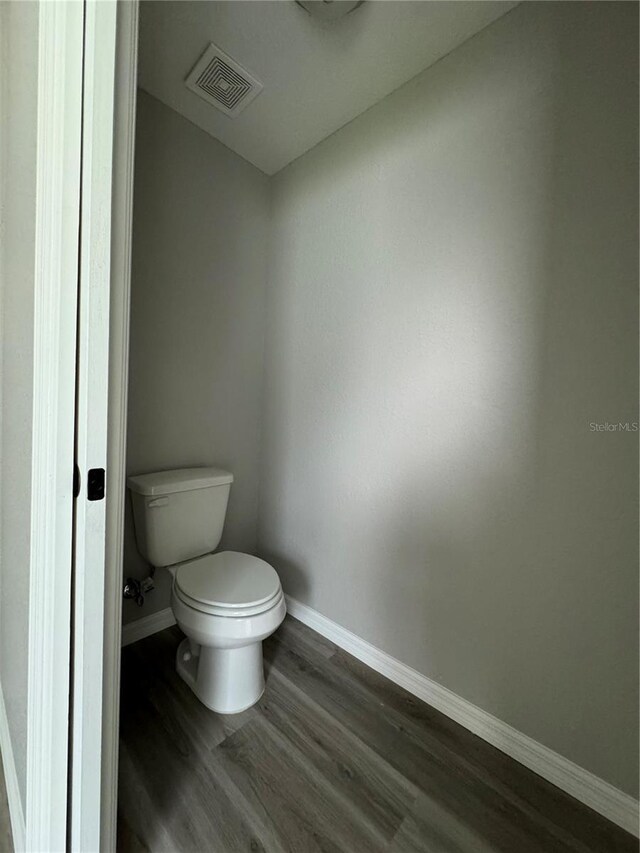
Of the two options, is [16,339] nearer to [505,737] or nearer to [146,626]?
[146,626]

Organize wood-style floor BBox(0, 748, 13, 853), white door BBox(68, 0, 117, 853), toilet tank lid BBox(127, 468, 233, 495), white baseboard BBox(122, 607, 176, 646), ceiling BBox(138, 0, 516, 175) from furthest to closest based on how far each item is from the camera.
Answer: white baseboard BBox(122, 607, 176, 646), toilet tank lid BBox(127, 468, 233, 495), ceiling BBox(138, 0, 516, 175), wood-style floor BBox(0, 748, 13, 853), white door BBox(68, 0, 117, 853)

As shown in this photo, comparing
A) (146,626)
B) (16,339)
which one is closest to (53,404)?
(16,339)

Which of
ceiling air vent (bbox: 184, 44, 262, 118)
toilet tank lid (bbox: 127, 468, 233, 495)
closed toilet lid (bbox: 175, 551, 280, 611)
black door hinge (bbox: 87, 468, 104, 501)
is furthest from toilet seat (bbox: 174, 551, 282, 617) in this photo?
ceiling air vent (bbox: 184, 44, 262, 118)

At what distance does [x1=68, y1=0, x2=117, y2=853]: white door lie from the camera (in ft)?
1.78

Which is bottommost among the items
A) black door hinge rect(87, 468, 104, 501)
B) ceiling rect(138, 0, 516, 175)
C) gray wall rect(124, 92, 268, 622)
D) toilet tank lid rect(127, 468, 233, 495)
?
toilet tank lid rect(127, 468, 233, 495)

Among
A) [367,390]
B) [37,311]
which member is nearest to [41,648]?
[37,311]

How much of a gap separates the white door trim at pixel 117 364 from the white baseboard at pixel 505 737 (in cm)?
102

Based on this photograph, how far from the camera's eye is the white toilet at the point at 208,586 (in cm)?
112

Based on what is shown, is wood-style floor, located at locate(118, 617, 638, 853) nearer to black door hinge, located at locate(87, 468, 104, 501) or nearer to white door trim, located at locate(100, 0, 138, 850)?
white door trim, located at locate(100, 0, 138, 850)

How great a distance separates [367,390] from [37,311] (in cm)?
109

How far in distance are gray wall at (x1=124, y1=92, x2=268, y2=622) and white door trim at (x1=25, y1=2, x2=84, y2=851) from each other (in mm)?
858

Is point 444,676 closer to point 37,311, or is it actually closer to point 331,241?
point 37,311

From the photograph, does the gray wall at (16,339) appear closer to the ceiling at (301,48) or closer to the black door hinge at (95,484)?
the black door hinge at (95,484)

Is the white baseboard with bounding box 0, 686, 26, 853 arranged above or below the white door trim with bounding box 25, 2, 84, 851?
below
